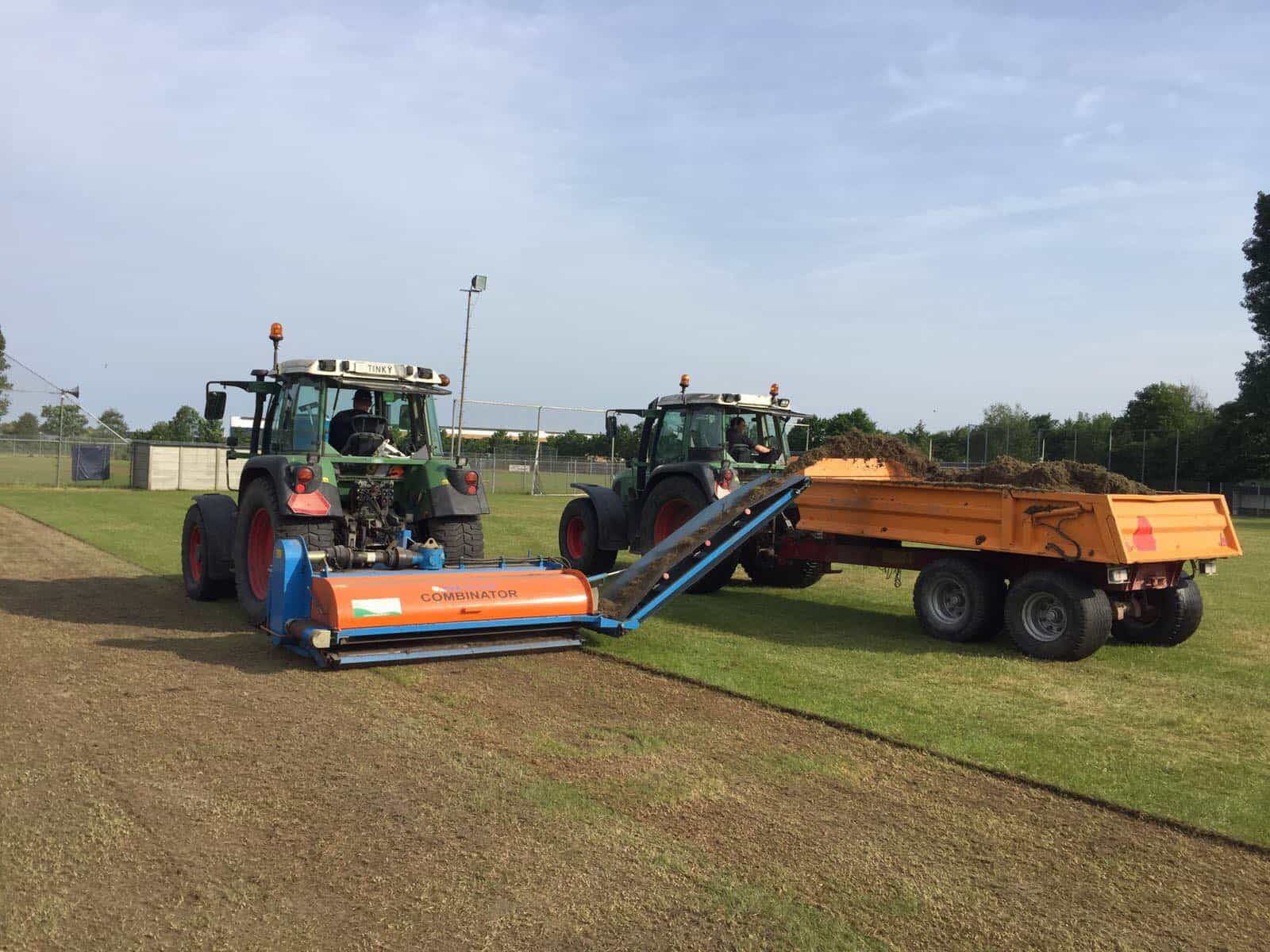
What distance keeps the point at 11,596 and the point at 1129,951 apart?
384 inches

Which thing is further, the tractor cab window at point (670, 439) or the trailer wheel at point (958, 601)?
the tractor cab window at point (670, 439)

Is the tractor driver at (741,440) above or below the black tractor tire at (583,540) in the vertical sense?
above

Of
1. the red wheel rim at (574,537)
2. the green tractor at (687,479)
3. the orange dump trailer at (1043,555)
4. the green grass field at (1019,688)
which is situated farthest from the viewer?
the red wheel rim at (574,537)

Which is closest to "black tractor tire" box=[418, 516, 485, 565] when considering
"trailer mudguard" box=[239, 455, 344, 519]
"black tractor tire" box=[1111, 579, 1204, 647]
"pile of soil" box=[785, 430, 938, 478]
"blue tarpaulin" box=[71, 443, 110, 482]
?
"trailer mudguard" box=[239, 455, 344, 519]

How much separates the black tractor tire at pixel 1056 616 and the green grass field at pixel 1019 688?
0.16 metres

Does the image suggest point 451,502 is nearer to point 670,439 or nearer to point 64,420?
point 670,439

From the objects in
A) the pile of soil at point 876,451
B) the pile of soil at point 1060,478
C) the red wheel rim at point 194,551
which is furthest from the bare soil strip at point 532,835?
the pile of soil at point 876,451

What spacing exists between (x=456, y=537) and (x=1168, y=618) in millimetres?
6026

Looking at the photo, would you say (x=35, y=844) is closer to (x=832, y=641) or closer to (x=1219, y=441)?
(x=832, y=641)

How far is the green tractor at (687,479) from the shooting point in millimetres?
10953

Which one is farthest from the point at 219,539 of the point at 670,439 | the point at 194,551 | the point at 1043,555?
the point at 1043,555

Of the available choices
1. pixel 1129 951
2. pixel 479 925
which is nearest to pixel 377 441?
pixel 479 925

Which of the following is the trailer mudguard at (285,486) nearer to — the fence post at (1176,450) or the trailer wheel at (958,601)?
the trailer wheel at (958,601)

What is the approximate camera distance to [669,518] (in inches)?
442
